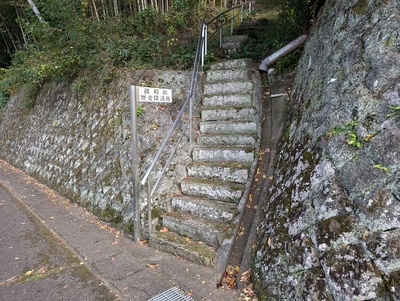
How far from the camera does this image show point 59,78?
6.99m

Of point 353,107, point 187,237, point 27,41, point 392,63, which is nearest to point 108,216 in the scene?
point 187,237

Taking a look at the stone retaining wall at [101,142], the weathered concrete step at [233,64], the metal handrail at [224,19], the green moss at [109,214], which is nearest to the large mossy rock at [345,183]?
the stone retaining wall at [101,142]

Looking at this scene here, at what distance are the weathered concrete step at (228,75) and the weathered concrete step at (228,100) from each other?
1.42ft

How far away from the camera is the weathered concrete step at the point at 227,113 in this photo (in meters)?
3.95

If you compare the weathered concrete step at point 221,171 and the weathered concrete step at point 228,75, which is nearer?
the weathered concrete step at point 221,171

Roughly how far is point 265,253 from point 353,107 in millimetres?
1400

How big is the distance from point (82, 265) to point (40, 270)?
0.43 m

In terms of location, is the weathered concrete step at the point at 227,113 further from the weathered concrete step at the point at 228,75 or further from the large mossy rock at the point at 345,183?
the large mossy rock at the point at 345,183

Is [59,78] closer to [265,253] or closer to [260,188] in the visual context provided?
[260,188]

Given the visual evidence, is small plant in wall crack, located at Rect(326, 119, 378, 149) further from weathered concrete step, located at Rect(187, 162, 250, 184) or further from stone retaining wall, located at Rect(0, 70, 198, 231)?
stone retaining wall, located at Rect(0, 70, 198, 231)

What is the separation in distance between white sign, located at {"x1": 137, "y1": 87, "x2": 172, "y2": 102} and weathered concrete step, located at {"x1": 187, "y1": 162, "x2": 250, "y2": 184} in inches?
40.4

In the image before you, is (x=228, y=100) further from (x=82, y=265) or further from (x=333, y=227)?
(x=82, y=265)

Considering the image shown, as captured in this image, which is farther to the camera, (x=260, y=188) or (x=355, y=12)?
(x=260, y=188)

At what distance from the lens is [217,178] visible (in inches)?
136
